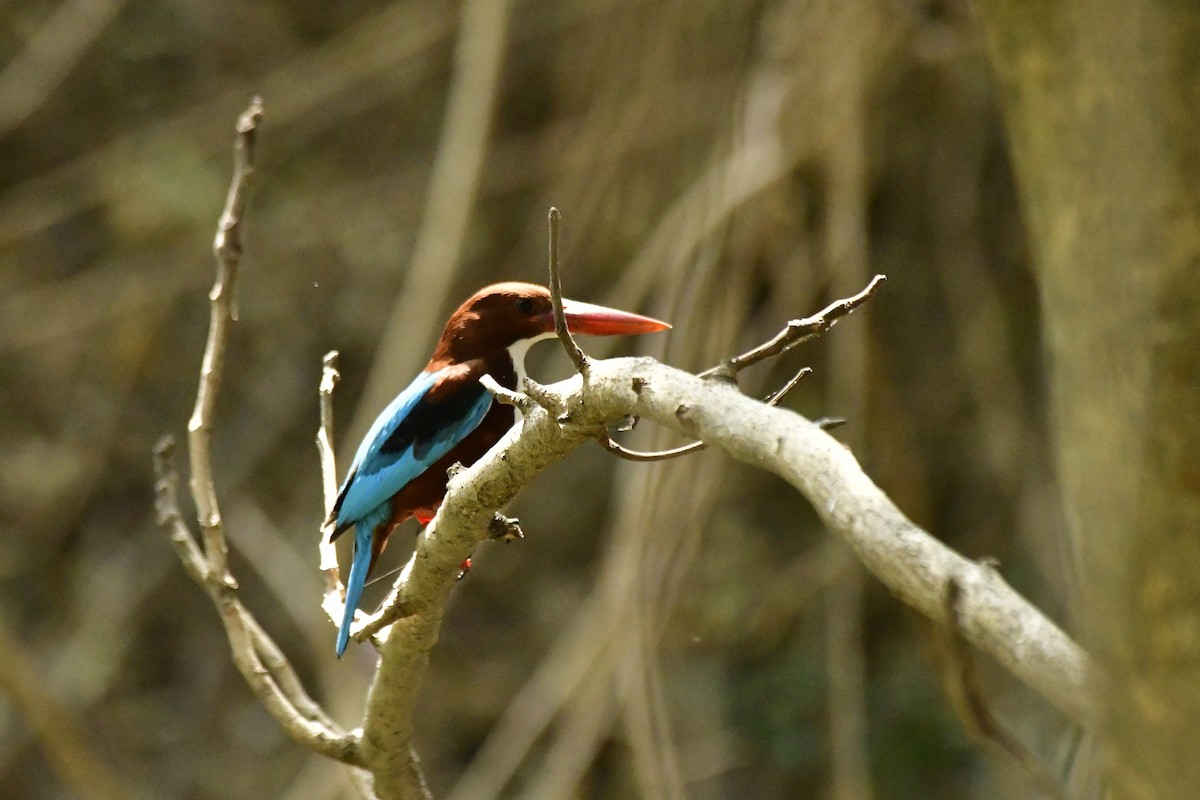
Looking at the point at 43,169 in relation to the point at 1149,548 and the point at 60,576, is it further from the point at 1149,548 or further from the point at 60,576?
the point at 1149,548

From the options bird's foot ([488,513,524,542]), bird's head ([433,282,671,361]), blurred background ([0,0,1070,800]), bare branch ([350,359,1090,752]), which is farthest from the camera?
blurred background ([0,0,1070,800])

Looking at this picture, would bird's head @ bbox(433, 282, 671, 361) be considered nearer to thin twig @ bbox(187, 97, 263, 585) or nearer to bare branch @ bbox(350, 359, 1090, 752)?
thin twig @ bbox(187, 97, 263, 585)

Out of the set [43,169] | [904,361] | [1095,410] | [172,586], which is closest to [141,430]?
[172,586]

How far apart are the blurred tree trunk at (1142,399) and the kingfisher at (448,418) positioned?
118 cm

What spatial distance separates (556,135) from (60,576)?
7.48 feet

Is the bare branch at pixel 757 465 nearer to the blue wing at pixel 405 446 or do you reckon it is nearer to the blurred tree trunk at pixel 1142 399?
the blurred tree trunk at pixel 1142 399

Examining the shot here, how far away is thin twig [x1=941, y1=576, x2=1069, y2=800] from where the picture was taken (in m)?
0.73

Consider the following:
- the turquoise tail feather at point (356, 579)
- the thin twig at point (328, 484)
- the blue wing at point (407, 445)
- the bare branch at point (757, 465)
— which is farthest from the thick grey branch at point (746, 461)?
the blue wing at point (407, 445)

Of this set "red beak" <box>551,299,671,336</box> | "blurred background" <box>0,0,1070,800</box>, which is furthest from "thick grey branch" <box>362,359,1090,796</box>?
"blurred background" <box>0,0,1070,800</box>

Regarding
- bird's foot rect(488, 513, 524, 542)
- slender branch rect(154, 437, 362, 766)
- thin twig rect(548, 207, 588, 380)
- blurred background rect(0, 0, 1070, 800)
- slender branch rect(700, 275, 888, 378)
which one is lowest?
blurred background rect(0, 0, 1070, 800)

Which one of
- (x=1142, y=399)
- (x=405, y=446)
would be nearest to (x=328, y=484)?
(x=405, y=446)

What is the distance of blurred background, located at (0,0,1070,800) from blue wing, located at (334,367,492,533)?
4.93 ft

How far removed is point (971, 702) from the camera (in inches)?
29.5

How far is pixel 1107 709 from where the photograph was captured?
59cm
